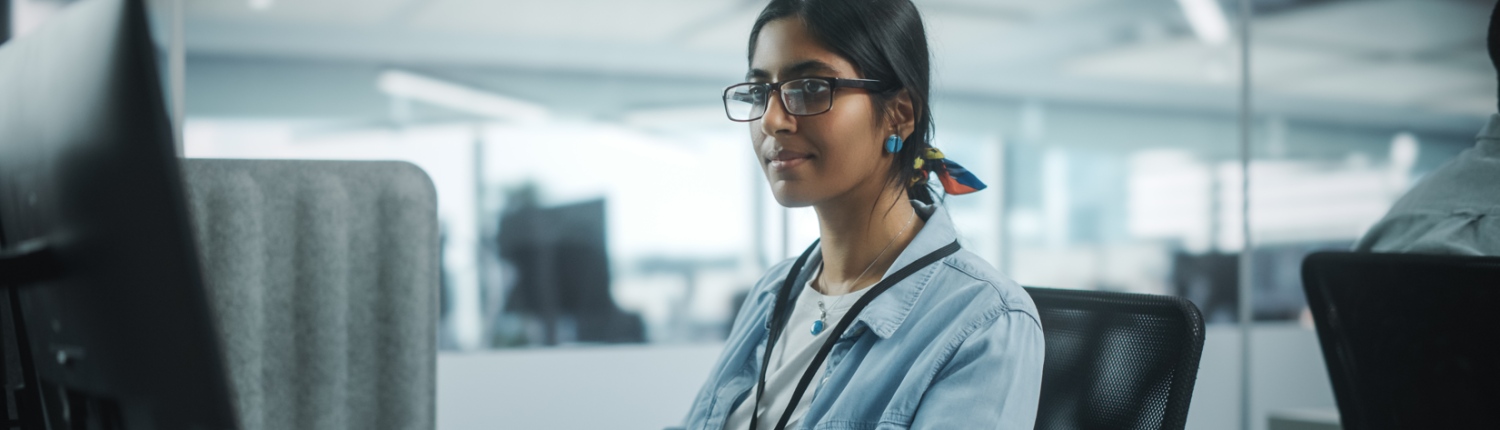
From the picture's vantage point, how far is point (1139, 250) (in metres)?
5.07

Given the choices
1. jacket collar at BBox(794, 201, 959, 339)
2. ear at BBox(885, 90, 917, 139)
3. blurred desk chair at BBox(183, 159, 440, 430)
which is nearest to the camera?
blurred desk chair at BBox(183, 159, 440, 430)

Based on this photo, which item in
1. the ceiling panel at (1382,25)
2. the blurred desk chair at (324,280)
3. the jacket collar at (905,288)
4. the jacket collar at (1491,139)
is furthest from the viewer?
the ceiling panel at (1382,25)

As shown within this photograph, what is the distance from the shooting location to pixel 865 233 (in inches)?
45.1

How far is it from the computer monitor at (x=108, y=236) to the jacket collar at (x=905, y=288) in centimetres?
70

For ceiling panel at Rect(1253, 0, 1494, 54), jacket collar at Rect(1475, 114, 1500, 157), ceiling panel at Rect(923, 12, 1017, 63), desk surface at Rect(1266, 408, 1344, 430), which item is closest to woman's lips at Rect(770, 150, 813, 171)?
jacket collar at Rect(1475, 114, 1500, 157)

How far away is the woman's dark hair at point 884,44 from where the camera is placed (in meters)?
1.08

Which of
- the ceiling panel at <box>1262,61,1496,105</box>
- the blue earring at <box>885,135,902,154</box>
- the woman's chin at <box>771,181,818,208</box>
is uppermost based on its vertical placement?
the ceiling panel at <box>1262,61,1496,105</box>

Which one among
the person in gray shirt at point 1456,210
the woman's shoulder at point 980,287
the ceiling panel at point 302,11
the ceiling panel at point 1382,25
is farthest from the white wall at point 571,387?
the ceiling panel at point 1382,25

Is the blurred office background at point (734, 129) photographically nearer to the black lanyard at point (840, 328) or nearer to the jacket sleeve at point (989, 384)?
the black lanyard at point (840, 328)

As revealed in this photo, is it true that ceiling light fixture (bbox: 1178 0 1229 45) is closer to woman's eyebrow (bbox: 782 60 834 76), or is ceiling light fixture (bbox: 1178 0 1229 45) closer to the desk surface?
the desk surface

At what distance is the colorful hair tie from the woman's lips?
0.17 metres

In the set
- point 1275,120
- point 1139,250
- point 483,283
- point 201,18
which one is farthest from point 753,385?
point 1275,120

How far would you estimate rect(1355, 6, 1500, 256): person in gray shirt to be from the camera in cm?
119

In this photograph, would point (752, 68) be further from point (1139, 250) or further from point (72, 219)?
point (1139, 250)
